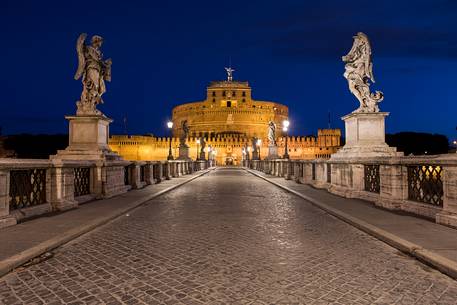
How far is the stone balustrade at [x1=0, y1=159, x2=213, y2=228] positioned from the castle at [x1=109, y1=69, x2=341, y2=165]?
298ft

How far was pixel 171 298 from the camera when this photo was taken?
4.11 m

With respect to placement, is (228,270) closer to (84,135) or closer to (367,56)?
(84,135)

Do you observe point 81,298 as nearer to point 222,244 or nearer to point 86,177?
point 222,244

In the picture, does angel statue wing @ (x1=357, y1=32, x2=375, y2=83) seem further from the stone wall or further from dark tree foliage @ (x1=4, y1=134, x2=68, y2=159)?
dark tree foliage @ (x1=4, y1=134, x2=68, y2=159)

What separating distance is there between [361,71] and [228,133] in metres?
109

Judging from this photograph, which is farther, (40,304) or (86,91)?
(86,91)

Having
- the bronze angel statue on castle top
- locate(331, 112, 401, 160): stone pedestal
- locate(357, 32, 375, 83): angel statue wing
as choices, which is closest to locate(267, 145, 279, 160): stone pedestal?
locate(357, 32, 375, 83): angel statue wing

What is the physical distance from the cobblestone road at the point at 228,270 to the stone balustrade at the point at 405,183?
1886 mm

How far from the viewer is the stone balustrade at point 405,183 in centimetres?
764

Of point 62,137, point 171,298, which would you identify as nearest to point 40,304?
point 171,298

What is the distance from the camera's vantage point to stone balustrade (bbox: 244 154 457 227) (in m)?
7.64

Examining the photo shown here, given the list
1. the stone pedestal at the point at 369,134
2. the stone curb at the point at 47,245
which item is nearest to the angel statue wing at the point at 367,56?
the stone pedestal at the point at 369,134

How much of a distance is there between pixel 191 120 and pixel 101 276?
13029cm

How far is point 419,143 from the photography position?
111 metres
